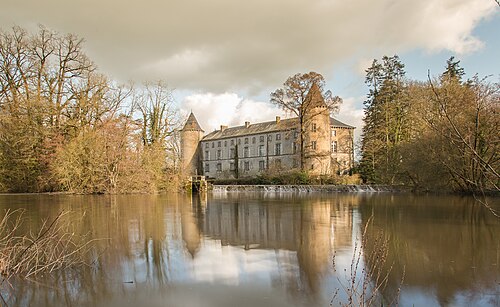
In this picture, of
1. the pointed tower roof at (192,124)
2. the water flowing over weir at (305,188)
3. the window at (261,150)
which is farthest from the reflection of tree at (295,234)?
the pointed tower roof at (192,124)

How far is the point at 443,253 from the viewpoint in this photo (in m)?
7.53

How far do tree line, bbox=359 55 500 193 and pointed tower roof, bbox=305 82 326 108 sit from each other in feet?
18.4

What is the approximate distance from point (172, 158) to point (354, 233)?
2513 centimetres

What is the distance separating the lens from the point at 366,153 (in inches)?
1528

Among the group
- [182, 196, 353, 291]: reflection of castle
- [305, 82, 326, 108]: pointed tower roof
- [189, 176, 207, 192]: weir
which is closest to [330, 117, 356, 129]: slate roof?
[305, 82, 326, 108]: pointed tower roof

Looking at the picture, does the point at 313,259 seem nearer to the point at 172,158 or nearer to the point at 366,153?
the point at 172,158

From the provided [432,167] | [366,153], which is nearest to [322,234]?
[432,167]

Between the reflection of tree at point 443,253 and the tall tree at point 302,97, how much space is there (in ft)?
91.5

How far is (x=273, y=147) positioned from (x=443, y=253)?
1896 inches

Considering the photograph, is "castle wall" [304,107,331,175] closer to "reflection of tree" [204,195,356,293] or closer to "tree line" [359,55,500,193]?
"tree line" [359,55,500,193]

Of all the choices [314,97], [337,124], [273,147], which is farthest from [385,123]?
[273,147]

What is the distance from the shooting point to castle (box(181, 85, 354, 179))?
1737 inches

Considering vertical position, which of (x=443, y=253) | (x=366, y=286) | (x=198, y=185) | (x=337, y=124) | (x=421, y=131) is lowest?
(x=443, y=253)

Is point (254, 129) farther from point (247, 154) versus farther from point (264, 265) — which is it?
point (264, 265)
